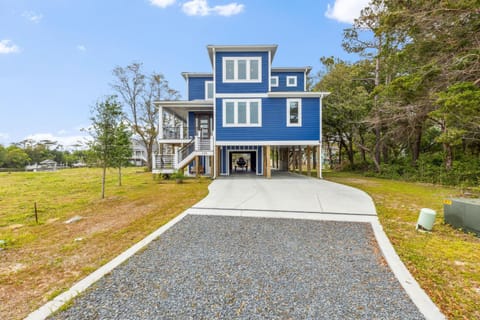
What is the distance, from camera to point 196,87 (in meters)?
17.5

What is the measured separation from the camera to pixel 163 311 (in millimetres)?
2332

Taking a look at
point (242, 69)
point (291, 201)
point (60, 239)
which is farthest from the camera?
point (242, 69)

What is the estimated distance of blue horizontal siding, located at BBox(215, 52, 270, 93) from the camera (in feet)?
44.4

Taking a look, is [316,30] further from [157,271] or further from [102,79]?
[102,79]

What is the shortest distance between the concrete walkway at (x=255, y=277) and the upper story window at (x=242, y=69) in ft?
34.4

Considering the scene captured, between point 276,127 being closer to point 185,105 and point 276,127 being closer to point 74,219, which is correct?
point 185,105

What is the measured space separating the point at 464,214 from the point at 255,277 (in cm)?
514

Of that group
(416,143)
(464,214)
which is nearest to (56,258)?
(464,214)

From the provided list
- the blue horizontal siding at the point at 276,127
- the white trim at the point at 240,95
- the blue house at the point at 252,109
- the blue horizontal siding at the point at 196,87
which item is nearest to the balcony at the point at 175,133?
the blue house at the point at 252,109

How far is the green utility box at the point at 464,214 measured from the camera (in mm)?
4676

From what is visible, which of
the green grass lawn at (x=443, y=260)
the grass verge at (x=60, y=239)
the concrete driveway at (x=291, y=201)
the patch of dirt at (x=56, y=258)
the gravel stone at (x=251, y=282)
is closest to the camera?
the gravel stone at (x=251, y=282)

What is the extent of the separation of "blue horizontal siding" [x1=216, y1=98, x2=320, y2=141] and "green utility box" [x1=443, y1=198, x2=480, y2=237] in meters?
8.94

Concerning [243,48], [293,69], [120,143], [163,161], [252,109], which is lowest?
[163,161]

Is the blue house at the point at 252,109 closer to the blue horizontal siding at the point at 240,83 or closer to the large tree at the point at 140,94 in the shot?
the blue horizontal siding at the point at 240,83
